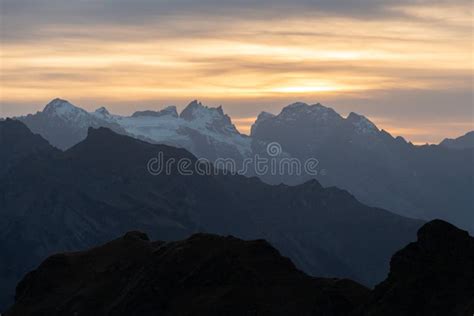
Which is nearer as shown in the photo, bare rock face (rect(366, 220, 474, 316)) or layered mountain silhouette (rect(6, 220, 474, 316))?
bare rock face (rect(366, 220, 474, 316))

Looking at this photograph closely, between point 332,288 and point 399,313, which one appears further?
point 332,288

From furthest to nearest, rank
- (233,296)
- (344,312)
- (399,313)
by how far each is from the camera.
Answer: (233,296) → (344,312) → (399,313)

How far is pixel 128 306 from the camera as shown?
196875 mm

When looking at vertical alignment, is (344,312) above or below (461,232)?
below

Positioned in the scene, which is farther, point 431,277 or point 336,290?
point 336,290

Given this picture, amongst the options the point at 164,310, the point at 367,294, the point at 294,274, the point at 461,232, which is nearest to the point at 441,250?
the point at 461,232

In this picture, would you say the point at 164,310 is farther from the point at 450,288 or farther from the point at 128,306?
the point at 450,288

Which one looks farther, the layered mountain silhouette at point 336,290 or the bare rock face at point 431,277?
the layered mountain silhouette at point 336,290

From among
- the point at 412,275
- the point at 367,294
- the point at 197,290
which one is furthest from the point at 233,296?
the point at 412,275

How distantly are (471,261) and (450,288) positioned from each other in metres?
6.76

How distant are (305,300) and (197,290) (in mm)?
21012

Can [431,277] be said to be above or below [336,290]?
above

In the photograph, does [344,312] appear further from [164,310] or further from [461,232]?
[164,310]

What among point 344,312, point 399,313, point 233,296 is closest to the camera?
point 399,313
